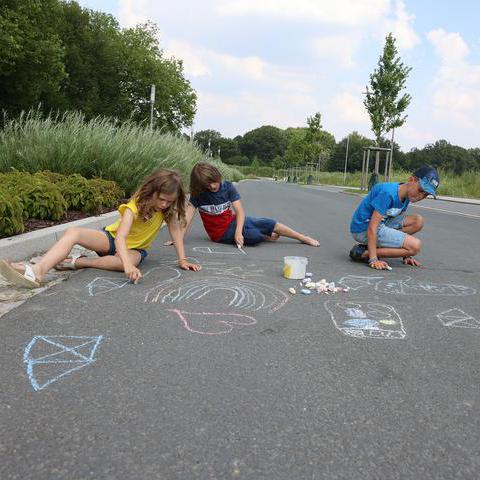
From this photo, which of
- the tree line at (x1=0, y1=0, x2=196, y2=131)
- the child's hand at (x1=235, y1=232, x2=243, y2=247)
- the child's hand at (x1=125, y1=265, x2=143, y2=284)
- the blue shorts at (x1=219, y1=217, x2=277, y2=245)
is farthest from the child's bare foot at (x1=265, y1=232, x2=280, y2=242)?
the tree line at (x1=0, y1=0, x2=196, y2=131)

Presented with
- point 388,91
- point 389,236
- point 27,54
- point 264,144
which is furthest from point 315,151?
point 264,144

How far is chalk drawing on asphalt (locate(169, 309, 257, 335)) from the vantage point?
9.83 ft

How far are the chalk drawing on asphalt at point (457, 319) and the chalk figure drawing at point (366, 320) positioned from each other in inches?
13.2

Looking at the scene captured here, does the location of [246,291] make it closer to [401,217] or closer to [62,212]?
[401,217]

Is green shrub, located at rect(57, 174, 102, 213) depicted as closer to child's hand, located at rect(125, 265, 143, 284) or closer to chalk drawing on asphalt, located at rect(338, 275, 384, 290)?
child's hand, located at rect(125, 265, 143, 284)

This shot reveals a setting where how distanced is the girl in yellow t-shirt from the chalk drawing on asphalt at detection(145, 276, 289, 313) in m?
0.28

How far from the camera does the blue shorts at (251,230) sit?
6.20 meters

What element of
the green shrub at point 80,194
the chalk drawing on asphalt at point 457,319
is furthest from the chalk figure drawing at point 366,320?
the green shrub at point 80,194

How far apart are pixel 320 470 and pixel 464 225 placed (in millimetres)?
10568

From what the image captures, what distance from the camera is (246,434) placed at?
186 centimetres

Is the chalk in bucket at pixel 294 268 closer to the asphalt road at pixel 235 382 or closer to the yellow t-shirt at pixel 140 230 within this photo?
the asphalt road at pixel 235 382

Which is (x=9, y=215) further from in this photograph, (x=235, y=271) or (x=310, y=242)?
(x=310, y=242)

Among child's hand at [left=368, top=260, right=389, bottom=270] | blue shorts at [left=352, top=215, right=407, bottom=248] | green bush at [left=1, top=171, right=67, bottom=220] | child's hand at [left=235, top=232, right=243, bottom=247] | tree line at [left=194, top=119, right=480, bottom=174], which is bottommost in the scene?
child's hand at [left=368, top=260, right=389, bottom=270]

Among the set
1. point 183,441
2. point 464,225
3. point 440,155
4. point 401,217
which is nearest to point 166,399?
point 183,441
